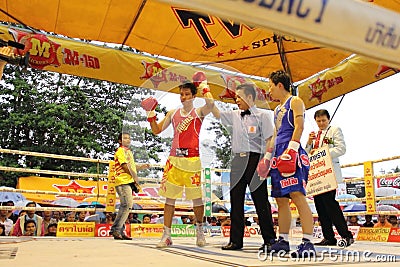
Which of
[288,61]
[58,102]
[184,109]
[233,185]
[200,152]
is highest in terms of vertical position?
[58,102]

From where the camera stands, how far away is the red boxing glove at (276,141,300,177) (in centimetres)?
265

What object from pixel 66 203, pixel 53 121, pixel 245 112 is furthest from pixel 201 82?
pixel 53 121

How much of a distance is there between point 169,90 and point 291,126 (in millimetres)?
1202

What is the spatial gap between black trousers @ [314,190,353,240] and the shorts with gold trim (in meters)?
1.37

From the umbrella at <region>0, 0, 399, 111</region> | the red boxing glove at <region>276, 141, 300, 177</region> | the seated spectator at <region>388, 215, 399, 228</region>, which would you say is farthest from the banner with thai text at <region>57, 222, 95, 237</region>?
the seated spectator at <region>388, 215, 399, 228</region>

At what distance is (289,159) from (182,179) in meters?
1.15

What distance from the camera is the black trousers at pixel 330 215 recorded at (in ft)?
12.7

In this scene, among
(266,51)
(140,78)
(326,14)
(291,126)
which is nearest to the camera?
(326,14)

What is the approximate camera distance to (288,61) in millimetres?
6516

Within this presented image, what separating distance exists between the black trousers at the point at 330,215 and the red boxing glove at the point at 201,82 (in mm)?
1728

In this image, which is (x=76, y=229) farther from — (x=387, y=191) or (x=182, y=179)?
(x=387, y=191)

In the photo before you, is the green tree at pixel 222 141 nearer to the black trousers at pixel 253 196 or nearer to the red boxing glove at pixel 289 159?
the black trousers at pixel 253 196

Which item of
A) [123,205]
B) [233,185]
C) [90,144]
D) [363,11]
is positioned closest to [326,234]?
[233,185]

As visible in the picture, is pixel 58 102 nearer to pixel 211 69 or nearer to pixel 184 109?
pixel 211 69
